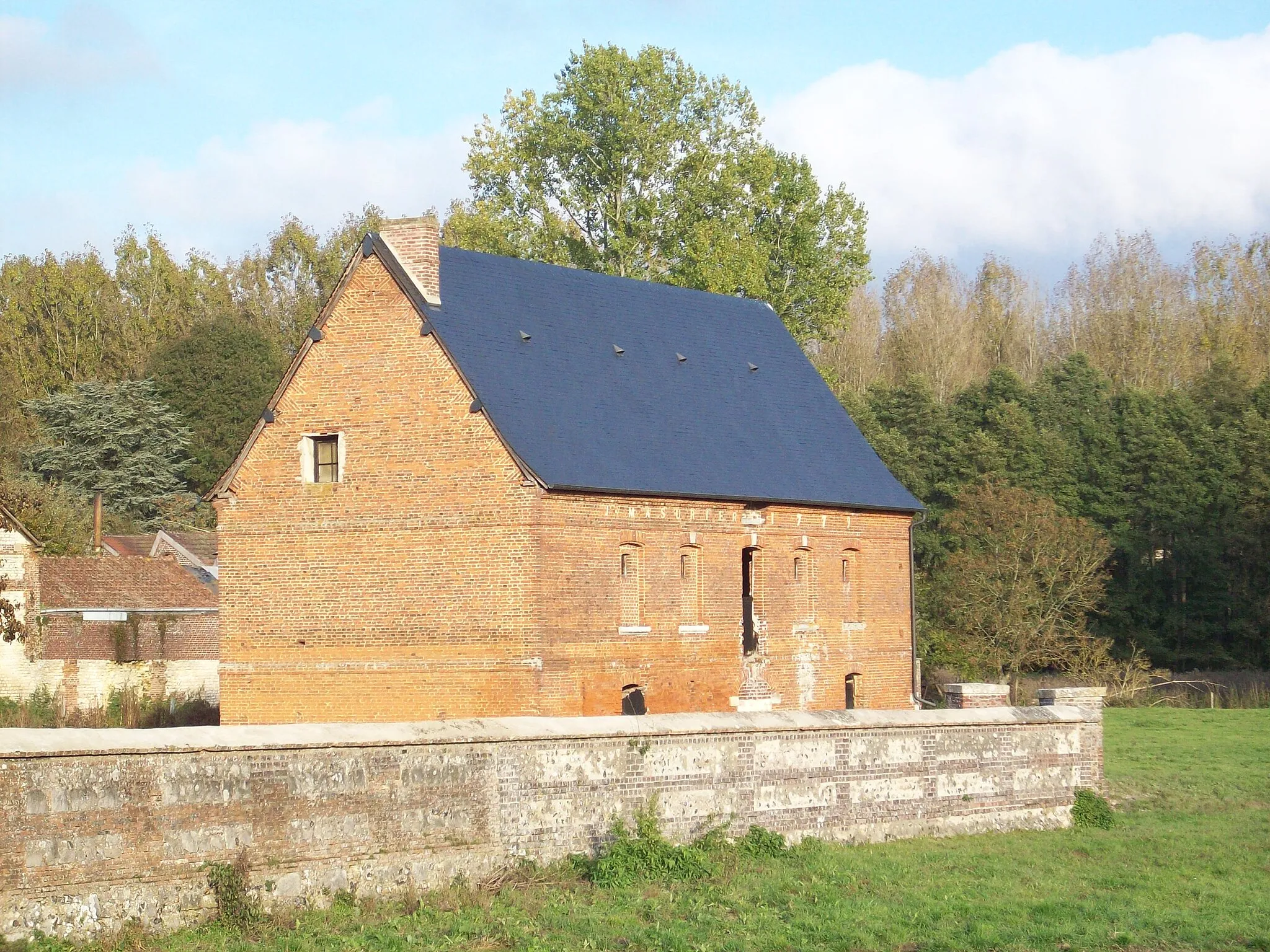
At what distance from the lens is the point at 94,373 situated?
67.8 metres

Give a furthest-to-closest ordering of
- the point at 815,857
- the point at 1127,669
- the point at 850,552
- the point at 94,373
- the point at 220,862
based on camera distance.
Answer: the point at 94,373, the point at 1127,669, the point at 850,552, the point at 815,857, the point at 220,862

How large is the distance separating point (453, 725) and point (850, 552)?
17.8m

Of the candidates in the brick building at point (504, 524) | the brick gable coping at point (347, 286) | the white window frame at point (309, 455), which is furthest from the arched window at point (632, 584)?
the white window frame at point (309, 455)

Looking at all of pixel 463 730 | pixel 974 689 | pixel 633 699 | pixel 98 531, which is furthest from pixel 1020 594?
pixel 463 730

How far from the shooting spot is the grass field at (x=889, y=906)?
43.9 feet

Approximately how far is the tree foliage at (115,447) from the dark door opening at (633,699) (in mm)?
38340

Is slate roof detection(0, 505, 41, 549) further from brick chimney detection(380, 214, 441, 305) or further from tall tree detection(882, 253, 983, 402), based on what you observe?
tall tree detection(882, 253, 983, 402)

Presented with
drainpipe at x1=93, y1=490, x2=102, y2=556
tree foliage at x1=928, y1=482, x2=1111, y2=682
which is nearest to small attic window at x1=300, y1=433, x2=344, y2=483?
tree foliage at x1=928, y1=482, x2=1111, y2=682

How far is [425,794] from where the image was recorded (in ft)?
49.5

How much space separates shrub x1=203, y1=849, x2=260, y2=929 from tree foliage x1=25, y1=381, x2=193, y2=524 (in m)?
49.9

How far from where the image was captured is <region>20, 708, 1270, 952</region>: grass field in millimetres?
13391

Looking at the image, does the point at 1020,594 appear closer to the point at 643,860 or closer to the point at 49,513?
the point at 49,513

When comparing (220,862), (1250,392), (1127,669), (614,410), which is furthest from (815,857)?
(1250,392)

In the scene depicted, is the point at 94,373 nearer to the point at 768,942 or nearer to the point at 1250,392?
the point at 1250,392
